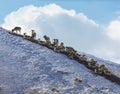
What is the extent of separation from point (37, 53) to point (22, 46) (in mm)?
3140

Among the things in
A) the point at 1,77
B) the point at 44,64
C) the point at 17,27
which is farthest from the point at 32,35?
the point at 1,77

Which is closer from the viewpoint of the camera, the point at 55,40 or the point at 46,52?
the point at 46,52

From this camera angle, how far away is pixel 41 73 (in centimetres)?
6172

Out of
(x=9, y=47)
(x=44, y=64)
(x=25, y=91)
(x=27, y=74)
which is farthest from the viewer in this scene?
(x=9, y=47)

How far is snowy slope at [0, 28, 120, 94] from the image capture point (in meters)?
57.5

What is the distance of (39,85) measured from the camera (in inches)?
2288

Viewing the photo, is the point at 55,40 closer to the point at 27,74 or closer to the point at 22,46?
the point at 22,46

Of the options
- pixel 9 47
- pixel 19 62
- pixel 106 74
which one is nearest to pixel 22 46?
pixel 9 47

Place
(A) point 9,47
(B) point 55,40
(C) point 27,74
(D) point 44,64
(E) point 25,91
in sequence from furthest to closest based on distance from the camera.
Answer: (B) point 55,40, (A) point 9,47, (D) point 44,64, (C) point 27,74, (E) point 25,91

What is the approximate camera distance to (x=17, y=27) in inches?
3051

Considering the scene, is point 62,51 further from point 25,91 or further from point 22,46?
point 25,91

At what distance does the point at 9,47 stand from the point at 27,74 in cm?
937

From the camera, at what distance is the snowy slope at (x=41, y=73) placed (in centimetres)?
5746

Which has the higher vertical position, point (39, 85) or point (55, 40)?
point (55, 40)
